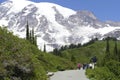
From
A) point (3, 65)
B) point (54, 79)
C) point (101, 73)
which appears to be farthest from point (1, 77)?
point (101, 73)

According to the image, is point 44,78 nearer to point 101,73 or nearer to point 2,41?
point 2,41

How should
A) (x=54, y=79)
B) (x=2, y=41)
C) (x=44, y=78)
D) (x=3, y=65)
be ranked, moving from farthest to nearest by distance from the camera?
(x=54, y=79) < (x=44, y=78) < (x=2, y=41) < (x=3, y=65)

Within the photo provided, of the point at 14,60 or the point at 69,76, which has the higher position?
the point at 14,60

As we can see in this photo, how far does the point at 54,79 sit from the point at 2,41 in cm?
1622

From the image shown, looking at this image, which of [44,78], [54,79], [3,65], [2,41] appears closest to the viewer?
[3,65]

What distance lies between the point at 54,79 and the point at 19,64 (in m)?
16.8

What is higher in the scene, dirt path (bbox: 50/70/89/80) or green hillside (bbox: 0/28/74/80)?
green hillside (bbox: 0/28/74/80)

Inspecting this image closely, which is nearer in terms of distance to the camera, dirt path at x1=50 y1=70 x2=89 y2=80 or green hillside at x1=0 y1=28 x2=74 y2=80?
green hillside at x1=0 y1=28 x2=74 y2=80

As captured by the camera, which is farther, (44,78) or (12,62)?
(44,78)

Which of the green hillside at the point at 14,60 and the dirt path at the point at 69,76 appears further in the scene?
the dirt path at the point at 69,76

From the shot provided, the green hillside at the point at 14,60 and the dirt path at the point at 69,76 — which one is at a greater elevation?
the green hillside at the point at 14,60

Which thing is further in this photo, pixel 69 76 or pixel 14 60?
pixel 69 76

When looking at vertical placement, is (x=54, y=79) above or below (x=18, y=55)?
below

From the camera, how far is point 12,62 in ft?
68.2
